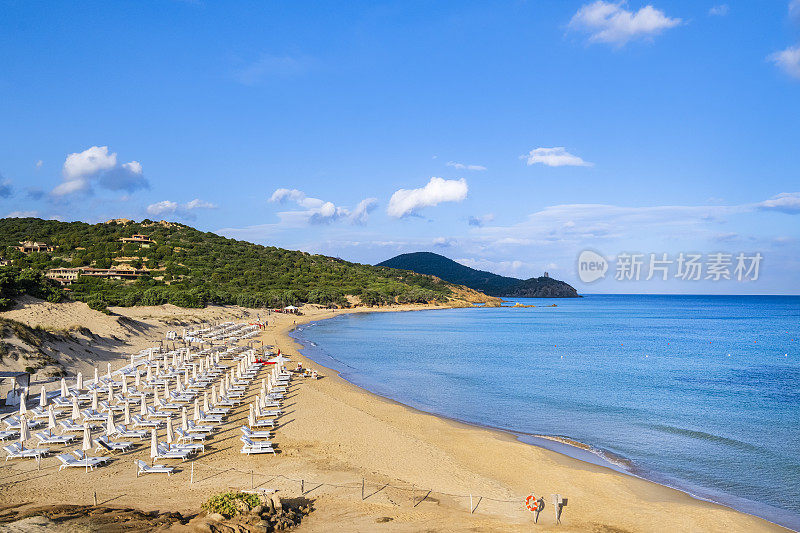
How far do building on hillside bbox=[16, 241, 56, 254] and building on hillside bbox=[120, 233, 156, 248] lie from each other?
12547 mm

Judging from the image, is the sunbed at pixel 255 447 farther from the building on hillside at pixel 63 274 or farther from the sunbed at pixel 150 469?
the building on hillside at pixel 63 274

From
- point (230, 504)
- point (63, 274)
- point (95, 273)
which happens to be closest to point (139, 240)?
point (95, 273)

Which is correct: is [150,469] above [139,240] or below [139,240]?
below

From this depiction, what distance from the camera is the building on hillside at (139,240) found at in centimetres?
9988

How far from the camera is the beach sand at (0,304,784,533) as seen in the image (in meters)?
11.1

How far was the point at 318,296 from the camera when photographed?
95.8 meters

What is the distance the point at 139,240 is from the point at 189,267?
19893 mm

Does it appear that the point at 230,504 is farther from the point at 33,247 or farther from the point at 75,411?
the point at 33,247

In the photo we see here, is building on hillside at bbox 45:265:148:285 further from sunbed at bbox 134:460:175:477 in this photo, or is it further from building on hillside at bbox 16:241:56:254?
sunbed at bbox 134:460:175:477

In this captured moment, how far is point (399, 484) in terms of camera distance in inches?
523

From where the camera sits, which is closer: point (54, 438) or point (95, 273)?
point (54, 438)

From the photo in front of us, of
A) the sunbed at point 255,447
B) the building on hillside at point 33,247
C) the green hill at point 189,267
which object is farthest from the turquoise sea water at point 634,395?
the building on hillside at point 33,247

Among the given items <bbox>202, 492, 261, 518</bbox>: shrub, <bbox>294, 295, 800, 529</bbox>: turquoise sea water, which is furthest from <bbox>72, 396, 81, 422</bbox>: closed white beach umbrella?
<bbox>294, 295, 800, 529</bbox>: turquoise sea water

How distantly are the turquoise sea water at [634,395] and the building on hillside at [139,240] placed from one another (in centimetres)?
5998
